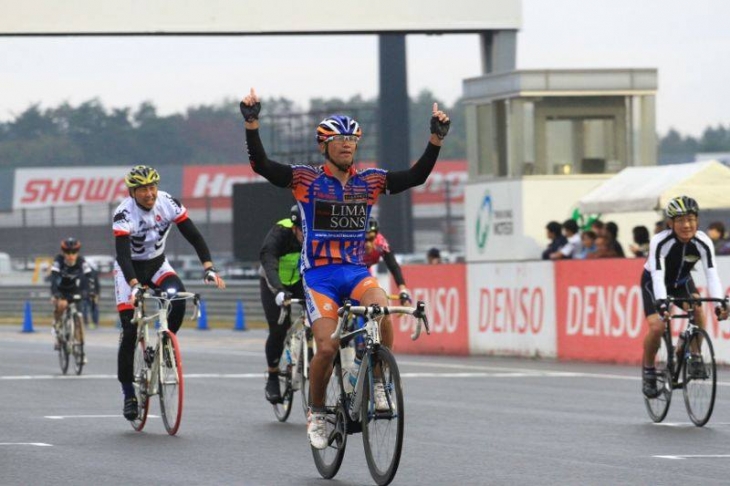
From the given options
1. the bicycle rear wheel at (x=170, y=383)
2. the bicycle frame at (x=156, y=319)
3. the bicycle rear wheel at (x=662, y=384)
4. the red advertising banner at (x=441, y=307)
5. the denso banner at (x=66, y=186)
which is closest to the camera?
the bicycle rear wheel at (x=170, y=383)

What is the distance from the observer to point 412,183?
33.0 ft

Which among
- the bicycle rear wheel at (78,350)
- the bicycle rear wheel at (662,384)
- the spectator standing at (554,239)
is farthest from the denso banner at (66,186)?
the bicycle rear wheel at (662,384)

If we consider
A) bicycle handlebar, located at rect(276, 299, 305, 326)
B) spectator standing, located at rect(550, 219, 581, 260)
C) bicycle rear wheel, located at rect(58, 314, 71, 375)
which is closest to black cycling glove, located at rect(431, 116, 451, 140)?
bicycle handlebar, located at rect(276, 299, 305, 326)

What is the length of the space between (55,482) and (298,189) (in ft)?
6.78

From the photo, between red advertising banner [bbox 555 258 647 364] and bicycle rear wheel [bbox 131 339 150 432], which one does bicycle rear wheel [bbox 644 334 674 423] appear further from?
red advertising banner [bbox 555 258 647 364]

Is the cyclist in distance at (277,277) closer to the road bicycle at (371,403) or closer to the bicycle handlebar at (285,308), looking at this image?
the bicycle handlebar at (285,308)

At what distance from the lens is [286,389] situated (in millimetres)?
13758

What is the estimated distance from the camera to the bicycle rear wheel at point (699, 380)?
12.9 metres

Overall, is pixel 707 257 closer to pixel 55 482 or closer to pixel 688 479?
pixel 688 479

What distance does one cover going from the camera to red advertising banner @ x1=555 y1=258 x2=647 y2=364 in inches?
830

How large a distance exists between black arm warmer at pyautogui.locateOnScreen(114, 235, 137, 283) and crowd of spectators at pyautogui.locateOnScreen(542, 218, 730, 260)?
9.79 meters

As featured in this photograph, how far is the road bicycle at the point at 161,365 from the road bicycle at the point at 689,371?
3504mm

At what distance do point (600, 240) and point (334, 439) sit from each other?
13.3m

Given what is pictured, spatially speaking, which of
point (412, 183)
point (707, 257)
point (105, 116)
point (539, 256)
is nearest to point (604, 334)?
point (539, 256)
